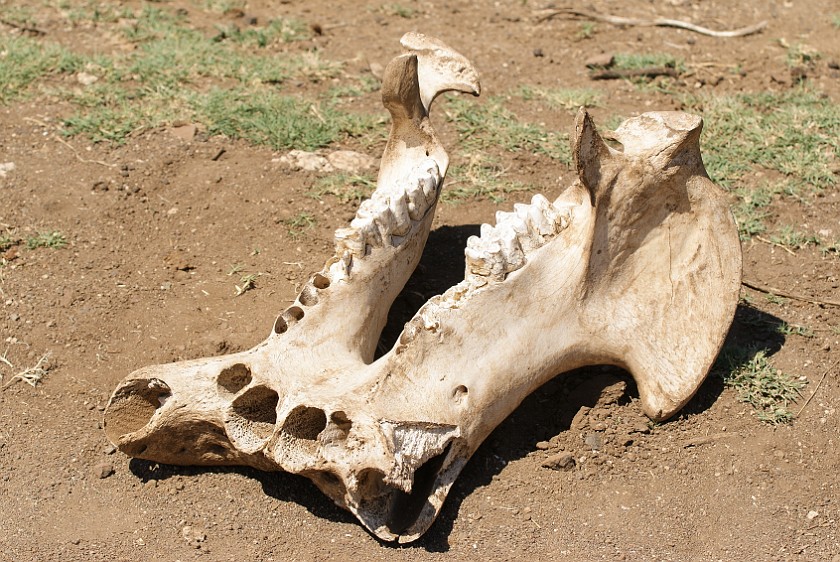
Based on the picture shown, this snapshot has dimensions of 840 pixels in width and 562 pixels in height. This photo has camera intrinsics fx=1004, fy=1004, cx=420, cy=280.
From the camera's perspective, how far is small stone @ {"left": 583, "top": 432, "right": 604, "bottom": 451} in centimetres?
366

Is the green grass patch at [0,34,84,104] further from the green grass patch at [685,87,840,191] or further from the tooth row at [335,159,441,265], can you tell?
the green grass patch at [685,87,840,191]

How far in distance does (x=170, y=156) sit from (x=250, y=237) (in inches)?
33.1

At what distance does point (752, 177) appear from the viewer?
5078mm

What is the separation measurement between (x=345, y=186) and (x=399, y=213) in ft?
4.63

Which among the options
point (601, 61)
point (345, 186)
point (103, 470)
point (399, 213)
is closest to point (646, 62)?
point (601, 61)

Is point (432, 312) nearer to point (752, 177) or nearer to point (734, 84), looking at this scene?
point (752, 177)

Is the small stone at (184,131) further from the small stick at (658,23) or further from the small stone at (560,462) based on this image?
the small stone at (560,462)

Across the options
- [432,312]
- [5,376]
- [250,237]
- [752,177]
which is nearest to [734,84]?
[752,177]

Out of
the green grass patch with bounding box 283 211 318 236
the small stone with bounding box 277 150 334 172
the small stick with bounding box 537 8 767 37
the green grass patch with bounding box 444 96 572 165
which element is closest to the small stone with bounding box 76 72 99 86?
the small stone with bounding box 277 150 334 172

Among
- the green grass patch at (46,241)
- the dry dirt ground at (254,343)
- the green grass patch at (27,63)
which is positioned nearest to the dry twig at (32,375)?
the dry dirt ground at (254,343)

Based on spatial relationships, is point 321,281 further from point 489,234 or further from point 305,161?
point 305,161

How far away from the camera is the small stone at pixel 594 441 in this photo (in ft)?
12.0

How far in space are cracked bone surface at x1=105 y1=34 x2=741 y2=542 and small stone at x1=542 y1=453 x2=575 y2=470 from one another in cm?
29

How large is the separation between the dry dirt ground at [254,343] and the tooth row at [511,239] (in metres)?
0.70
